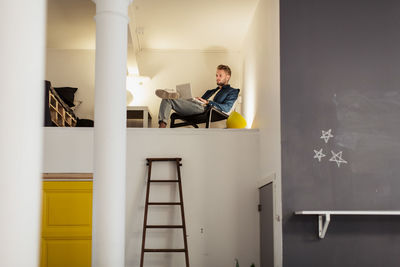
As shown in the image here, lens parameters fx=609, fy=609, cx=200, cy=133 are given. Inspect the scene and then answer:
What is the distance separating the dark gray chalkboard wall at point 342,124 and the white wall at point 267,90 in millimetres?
162

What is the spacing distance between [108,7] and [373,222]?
3555mm

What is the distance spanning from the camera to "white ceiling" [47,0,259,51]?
28.9ft

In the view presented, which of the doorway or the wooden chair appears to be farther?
the wooden chair

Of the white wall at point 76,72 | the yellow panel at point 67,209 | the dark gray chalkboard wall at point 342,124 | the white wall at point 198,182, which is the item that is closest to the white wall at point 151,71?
the white wall at point 76,72

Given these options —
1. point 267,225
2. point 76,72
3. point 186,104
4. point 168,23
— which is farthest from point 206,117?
point 76,72

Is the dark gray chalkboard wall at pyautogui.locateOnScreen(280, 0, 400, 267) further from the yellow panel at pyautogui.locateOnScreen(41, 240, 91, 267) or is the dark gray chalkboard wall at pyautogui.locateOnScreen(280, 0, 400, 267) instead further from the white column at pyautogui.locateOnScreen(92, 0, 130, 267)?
the yellow panel at pyautogui.locateOnScreen(41, 240, 91, 267)

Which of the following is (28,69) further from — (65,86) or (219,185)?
(65,86)

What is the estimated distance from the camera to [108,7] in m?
6.29

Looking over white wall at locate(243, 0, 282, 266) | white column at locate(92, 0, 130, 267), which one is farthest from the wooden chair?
white column at locate(92, 0, 130, 267)

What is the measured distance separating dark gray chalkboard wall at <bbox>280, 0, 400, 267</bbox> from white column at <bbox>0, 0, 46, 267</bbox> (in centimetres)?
522

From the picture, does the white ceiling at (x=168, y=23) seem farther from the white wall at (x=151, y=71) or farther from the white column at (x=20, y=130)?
the white column at (x=20, y=130)

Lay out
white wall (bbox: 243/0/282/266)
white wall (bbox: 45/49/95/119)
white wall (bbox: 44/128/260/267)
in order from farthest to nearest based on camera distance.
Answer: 1. white wall (bbox: 45/49/95/119)
2. white wall (bbox: 44/128/260/267)
3. white wall (bbox: 243/0/282/266)

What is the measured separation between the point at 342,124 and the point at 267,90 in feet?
4.03

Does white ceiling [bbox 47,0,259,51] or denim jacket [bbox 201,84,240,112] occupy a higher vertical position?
white ceiling [bbox 47,0,259,51]
